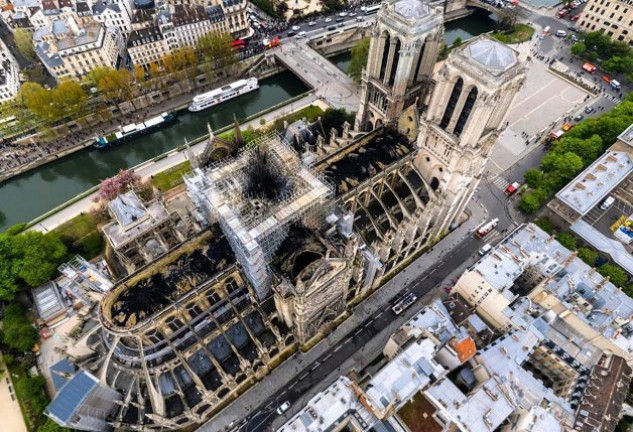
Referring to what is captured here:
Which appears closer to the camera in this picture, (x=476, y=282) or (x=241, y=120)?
(x=476, y=282)

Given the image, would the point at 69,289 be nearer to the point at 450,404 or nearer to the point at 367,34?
the point at 450,404

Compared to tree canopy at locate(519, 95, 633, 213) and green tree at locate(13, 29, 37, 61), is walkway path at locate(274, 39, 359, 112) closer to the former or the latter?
tree canopy at locate(519, 95, 633, 213)

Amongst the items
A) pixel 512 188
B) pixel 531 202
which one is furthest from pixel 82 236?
pixel 531 202

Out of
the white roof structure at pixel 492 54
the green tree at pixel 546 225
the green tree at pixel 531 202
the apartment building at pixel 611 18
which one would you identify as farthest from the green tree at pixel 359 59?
the apartment building at pixel 611 18

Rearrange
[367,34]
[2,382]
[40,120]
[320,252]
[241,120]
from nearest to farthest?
[320,252], [2,382], [40,120], [241,120], [367,34]

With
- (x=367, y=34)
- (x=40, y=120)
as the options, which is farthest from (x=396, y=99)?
(x=40, y=120)

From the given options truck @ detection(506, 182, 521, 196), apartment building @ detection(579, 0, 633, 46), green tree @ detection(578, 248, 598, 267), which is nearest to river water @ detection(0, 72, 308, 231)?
truck @ detection(506, 182, 521, 196)

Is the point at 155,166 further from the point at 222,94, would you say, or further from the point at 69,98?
the point at 222,94
